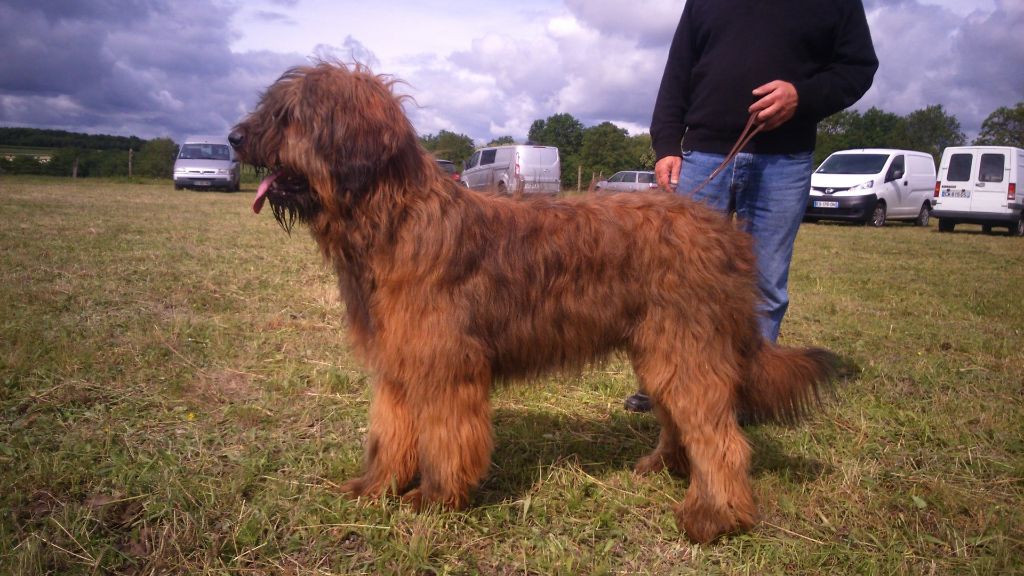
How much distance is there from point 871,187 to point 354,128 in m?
22.1

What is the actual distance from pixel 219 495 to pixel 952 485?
3.88 meters

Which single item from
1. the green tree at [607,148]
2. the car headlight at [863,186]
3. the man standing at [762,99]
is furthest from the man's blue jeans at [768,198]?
the green tree at [607,148]

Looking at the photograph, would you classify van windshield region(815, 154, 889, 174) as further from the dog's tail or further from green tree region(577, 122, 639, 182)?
green tree region(577, 122, 639, 182)

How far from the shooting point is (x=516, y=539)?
3.05m

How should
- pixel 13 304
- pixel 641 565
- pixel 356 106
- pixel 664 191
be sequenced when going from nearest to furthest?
pixel 356 106
pixel 641 565
pixel 664 191
pixel 13 304

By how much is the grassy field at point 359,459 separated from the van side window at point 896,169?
16601 millimetres

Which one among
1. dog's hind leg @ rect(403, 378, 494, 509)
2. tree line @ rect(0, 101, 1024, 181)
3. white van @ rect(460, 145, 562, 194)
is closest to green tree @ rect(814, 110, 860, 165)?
tree line @ rect(0, 101, 1024, 181)

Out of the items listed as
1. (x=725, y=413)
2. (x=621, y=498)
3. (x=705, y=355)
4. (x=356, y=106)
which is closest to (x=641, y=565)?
(x=621, y=498)

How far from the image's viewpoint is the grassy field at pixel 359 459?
286 cm

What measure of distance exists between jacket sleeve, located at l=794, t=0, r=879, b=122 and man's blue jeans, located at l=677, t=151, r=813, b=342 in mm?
325

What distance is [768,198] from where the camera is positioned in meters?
3.85

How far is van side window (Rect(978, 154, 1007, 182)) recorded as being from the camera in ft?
67.7

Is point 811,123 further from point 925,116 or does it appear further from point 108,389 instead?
point 925,116

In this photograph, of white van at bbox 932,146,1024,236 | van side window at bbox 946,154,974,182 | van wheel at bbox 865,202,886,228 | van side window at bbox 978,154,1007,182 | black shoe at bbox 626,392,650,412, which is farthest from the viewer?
van wheel at bbox 865,202,886,228
